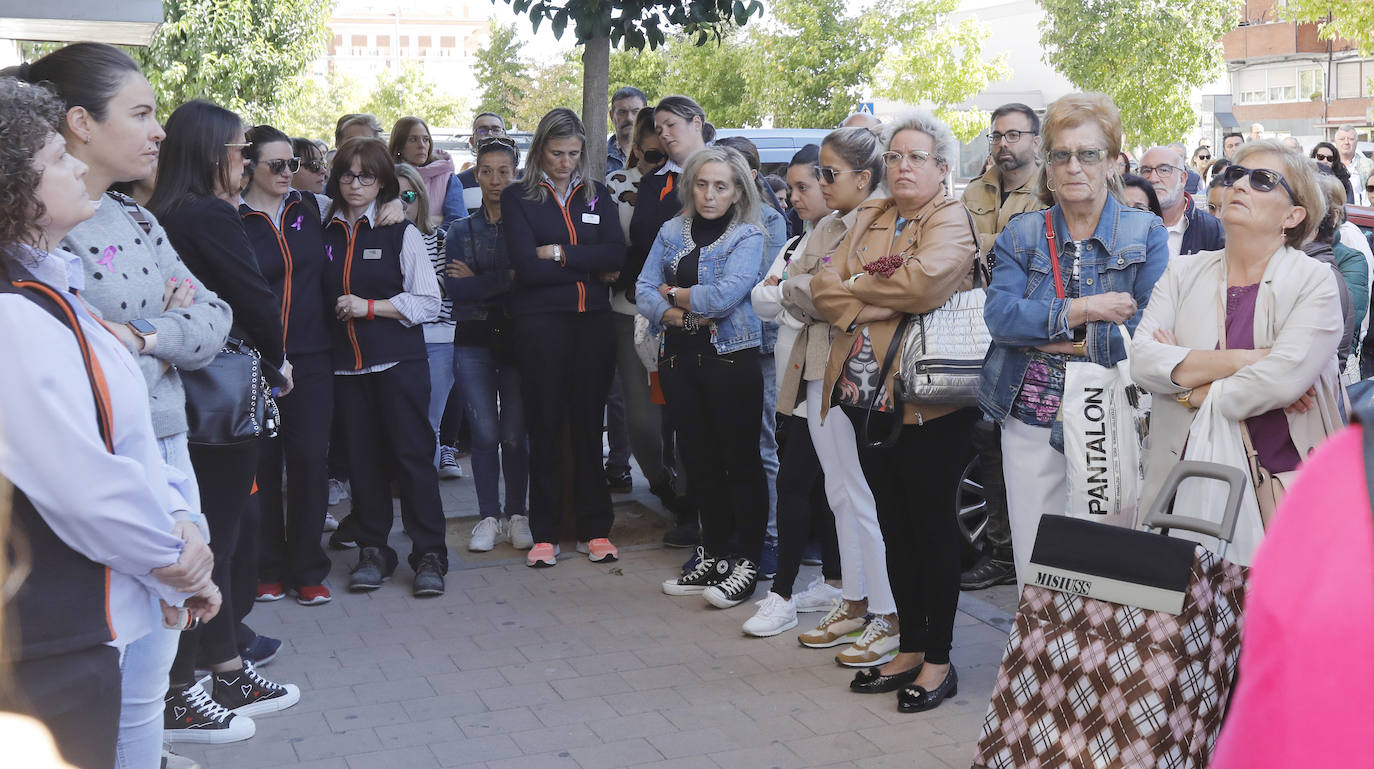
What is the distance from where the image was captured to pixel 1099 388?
4062mm

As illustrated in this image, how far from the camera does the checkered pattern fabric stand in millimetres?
2982

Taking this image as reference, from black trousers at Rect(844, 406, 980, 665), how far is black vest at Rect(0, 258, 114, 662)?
3.00 metres

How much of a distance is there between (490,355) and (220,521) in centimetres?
296

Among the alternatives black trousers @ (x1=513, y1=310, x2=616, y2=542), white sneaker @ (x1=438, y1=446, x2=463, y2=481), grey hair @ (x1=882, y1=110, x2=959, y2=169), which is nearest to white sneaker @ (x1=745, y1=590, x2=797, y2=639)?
black trousers @ (x1=513, y1=310, x2=616, y2=542)

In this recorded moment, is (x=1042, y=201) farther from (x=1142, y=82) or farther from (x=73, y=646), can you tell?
(x=1142, y=82)

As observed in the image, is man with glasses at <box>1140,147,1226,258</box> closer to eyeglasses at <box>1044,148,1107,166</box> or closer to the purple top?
eyeglasses at <box>1044,148,1107,166</box>

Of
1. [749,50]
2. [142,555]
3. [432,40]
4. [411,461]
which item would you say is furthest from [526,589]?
[432,40]

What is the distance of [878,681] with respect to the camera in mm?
4957

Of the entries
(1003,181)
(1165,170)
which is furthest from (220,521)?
(1165,170)

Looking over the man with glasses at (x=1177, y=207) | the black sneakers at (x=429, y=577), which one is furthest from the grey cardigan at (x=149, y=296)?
the man with glasses at (x=1177, y=207)

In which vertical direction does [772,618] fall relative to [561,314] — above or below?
below

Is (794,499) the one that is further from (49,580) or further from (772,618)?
(49,580)

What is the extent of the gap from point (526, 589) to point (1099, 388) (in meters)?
3.30

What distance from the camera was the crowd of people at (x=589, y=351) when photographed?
244 centimetres
